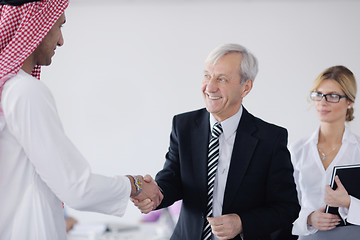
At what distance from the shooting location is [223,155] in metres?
2.54

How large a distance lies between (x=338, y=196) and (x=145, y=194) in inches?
49.1

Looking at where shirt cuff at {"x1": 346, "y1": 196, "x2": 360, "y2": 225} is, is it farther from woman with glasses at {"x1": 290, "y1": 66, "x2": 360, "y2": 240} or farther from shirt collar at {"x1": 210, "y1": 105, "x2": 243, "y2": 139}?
shirt collar at {"x1": 210, "y1": 105, "x2": 243, "y2": 139}

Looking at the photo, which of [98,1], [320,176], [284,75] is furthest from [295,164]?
[98,1]

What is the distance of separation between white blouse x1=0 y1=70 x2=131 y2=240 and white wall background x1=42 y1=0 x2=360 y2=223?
180 inches

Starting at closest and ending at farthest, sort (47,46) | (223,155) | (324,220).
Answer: (47,46) → (223,155) → (324,220)

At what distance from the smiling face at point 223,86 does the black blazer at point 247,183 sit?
0.12 m

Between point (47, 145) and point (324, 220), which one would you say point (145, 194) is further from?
point (324, 220)

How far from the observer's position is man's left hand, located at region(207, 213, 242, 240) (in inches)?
89.3

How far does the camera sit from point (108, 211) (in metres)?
1.96

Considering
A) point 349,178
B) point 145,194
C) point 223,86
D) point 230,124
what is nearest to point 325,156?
point 349,178

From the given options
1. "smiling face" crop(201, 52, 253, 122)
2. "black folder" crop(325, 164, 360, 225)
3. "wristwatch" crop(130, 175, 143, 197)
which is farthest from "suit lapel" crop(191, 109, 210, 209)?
"black folder" crop(325, 164, 360, 225)

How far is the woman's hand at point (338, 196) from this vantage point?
2.83 m

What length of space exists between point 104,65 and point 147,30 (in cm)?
77

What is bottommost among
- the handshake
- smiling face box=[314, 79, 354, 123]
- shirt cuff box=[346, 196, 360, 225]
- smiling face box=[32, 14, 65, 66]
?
shirt cuff box=[346, 196, 360, 225]
